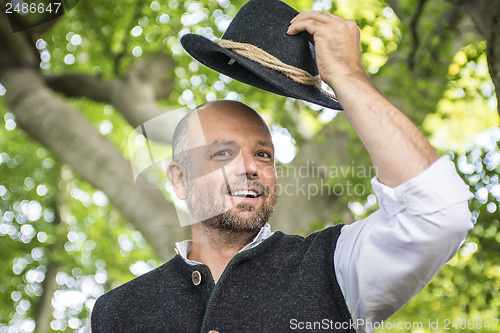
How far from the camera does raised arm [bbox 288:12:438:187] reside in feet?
4.41

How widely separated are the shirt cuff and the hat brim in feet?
1.67

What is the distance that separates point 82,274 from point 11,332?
176 centimetres

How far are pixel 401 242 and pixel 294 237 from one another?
0.58 meters

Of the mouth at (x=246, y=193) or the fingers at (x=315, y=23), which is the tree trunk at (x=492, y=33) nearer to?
the fingers at (x=315, y=23)

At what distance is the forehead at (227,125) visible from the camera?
Answer: 1977 millimetres

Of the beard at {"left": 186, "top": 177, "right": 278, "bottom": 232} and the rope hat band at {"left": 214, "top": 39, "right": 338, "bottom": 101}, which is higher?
the rope hat band at {"left": 214, "top": 39, "right": 338, "bottom": 101}

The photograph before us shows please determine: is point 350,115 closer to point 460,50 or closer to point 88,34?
point 460,50

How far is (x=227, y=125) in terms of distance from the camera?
2.00 m

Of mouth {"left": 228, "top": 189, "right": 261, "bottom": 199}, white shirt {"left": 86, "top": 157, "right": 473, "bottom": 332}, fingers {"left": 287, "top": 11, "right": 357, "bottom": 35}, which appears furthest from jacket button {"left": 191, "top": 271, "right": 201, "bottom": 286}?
fingers {"left": 287, "top": 11, "right": 357, "bottom": 35}

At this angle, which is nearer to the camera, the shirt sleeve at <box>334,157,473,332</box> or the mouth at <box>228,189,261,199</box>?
the shirt sleeve at <box>334,157,473,332</box>

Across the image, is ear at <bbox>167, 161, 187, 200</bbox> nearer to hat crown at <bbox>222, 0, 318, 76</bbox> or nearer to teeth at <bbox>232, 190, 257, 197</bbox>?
teeth at <bbox>232, 190, 257, 197</bbox>

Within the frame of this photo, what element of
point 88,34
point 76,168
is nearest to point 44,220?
point 88,34

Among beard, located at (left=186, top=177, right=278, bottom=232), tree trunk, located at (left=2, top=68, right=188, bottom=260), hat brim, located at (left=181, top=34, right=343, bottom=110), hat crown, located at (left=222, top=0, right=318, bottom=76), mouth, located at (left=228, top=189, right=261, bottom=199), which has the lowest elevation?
tree trunk, located at (left=2, top=68, right=188, bottom=260)

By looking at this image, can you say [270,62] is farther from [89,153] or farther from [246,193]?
[89,153]
